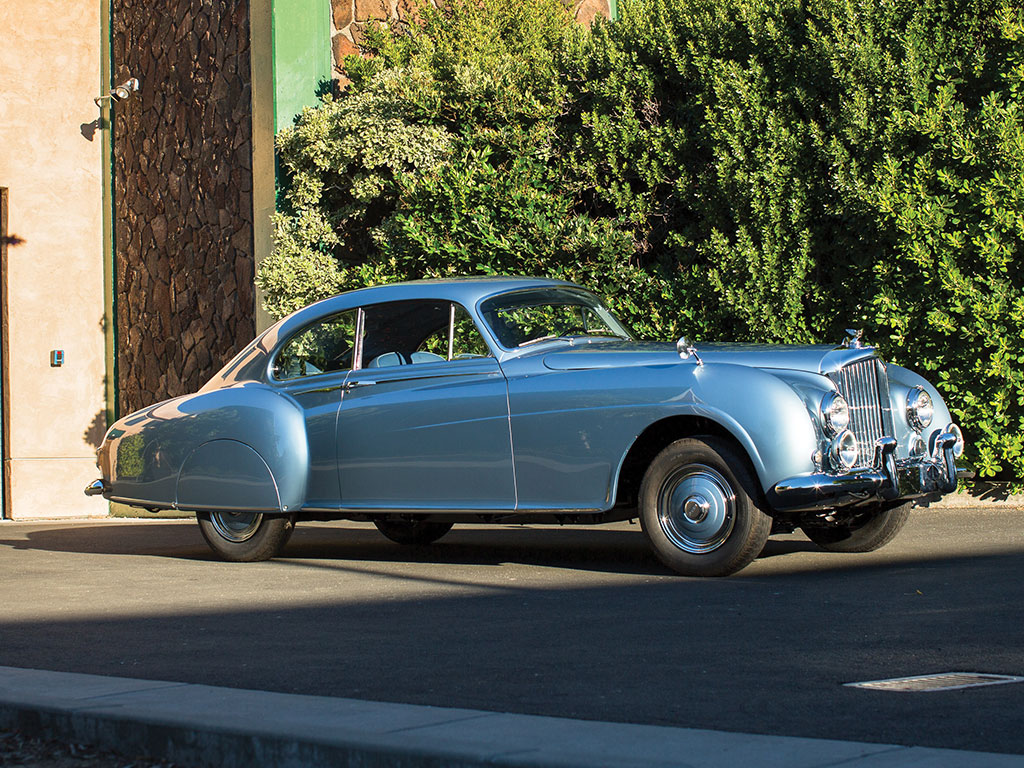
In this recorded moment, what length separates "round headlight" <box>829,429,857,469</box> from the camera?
7.15m

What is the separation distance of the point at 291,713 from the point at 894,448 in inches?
178

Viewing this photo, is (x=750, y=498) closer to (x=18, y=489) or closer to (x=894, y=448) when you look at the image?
(x=894, y=448)

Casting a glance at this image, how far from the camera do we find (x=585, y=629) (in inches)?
229

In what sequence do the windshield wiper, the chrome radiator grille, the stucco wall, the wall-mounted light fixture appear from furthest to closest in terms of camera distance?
the stucco wall
the wall-mounted light fixture
the windshield wiper
the chrome radiator grille

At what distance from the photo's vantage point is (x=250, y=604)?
7066 millimetres

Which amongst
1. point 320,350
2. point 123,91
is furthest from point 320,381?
point 123,91

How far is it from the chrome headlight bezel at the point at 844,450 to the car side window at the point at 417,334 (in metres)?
2.24

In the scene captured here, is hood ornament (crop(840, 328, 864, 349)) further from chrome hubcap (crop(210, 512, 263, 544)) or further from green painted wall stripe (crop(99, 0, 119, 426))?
green painted wall stripe (crop(99, 0, 119, 426))

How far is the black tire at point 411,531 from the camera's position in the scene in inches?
397

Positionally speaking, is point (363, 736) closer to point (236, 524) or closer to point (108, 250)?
point (236, 524)

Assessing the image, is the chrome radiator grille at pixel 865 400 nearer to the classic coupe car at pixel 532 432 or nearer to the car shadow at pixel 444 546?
the classic coupe car at pixel 532 432

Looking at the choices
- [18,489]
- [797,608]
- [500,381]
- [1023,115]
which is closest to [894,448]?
[797,608]

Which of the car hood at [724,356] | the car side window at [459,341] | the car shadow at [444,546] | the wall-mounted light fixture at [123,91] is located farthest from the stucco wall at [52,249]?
the car hood at [724,356]

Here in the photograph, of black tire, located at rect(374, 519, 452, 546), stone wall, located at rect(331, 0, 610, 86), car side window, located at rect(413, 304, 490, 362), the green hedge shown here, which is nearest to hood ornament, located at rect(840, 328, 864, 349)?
car side window, located at rect(413, 304, 490, 362)
